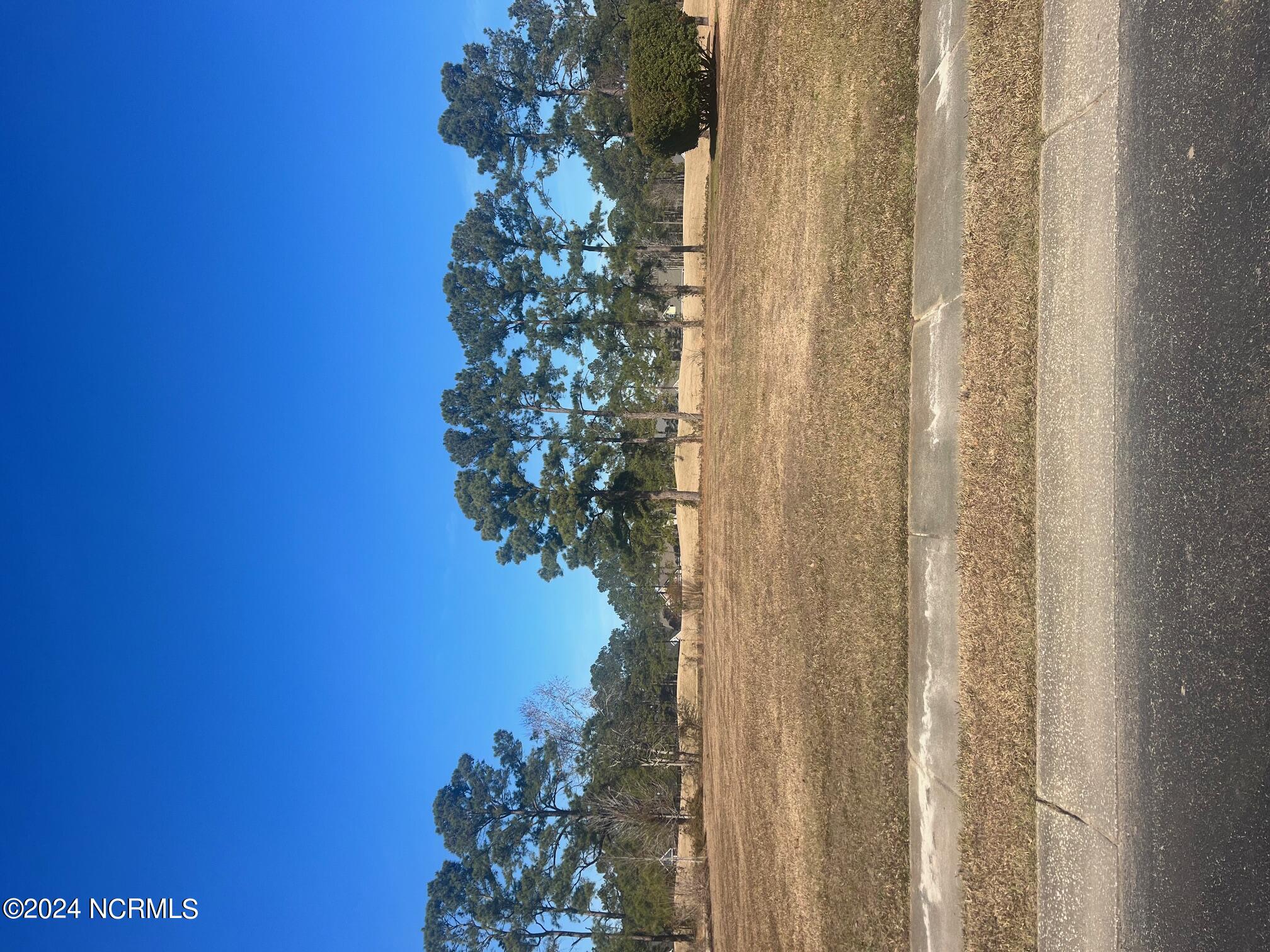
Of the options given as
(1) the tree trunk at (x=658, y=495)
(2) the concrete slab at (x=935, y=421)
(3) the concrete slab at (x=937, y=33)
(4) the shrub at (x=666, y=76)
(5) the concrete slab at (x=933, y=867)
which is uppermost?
(4) the shrub at (x=666, y=76)

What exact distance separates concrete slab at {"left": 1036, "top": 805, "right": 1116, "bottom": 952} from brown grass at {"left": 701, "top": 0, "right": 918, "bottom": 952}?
184cm

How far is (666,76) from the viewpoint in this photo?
77.3 feet

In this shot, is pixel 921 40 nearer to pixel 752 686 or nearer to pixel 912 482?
pixel 912 482

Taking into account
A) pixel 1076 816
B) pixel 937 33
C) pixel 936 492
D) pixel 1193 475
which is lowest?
pixel 1076 816

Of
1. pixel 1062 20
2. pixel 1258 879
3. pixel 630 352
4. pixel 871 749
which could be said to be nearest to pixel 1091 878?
pixel 1258 879

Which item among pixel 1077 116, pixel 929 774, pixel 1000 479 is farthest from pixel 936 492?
pixel 1077 116

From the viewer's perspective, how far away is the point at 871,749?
8461 millimetres

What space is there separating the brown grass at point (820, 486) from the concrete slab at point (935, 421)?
219mm

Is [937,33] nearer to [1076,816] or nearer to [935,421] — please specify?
[935,421]

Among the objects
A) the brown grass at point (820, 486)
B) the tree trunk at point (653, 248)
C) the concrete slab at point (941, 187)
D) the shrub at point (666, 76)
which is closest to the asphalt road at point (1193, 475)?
the concrete slab at point (941, 187)

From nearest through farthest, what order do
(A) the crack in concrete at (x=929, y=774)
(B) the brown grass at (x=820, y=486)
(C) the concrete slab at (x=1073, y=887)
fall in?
1. (C) the concrete slab at (x=1073, y=887)
2. (A) the crack in concrete at (x=929, y=774)
3. (B) the brown grass at (x=820, y=486)

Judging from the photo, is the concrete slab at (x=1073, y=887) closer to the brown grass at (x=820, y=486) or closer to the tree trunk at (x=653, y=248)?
the brown grass at (x=820, y=486)

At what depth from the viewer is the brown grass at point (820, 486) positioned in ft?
27.7

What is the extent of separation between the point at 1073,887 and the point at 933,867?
5.27ft
